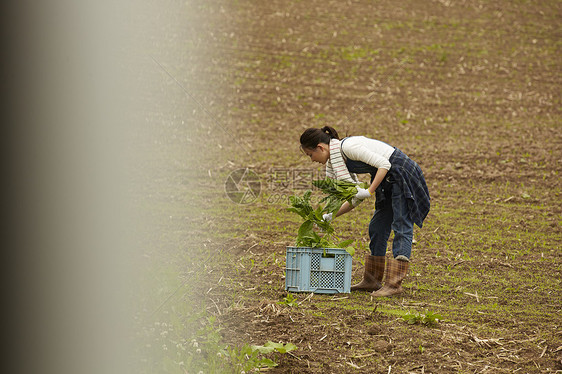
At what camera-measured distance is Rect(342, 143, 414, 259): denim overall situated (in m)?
4.15

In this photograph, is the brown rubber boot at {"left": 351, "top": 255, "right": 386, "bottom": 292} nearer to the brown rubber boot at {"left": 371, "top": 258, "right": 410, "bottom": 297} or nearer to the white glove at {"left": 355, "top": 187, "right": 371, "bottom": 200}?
the brown rubber boot at {"left": 371, "top": 258, "right": 410, "bottom": 297}

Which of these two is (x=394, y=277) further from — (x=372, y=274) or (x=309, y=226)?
(x=309, y=226)

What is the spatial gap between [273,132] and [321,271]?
19.2 feet

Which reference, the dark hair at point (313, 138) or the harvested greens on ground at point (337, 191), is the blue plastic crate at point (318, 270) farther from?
the dark hair at point (313, 138)

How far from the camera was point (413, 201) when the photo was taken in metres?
4.15

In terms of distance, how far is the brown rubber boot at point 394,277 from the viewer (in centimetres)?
418

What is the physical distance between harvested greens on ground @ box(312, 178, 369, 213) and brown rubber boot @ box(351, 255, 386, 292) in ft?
1.76

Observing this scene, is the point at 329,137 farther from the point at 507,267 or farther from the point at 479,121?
the point at 479,121

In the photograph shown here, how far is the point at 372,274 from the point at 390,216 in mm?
466

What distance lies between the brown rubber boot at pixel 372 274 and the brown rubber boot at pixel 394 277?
140 mm

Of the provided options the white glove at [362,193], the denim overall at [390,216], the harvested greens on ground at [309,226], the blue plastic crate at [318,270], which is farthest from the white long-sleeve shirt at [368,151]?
the blue plastic crate at [318,270]

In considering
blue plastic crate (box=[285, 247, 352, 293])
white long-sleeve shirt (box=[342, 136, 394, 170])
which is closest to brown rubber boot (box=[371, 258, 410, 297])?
blue plastic crate (box=[285, 247, 352, 293])

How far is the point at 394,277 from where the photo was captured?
4227 millimetres

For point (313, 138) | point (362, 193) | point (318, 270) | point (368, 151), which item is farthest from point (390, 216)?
point (313, 138)
